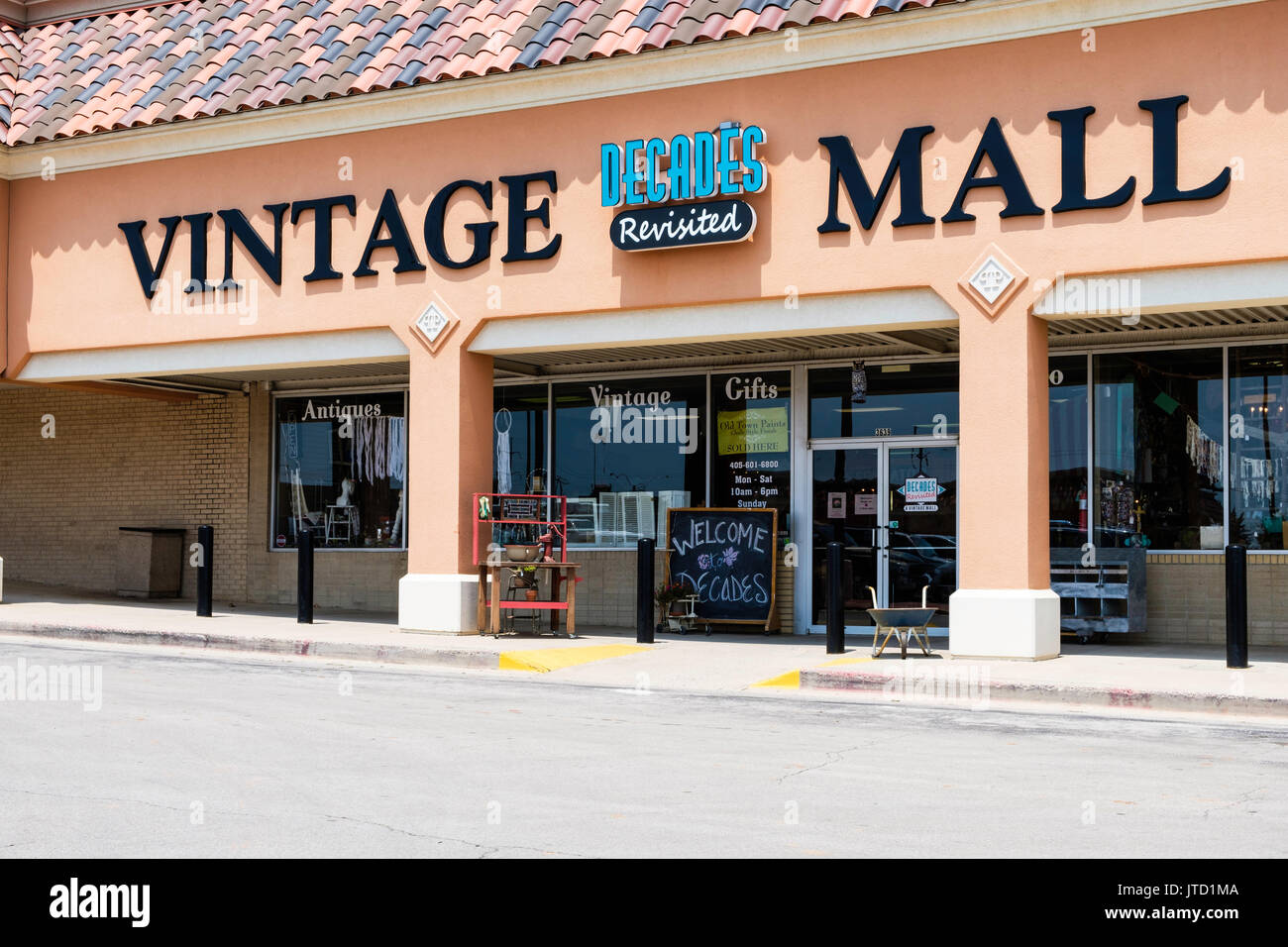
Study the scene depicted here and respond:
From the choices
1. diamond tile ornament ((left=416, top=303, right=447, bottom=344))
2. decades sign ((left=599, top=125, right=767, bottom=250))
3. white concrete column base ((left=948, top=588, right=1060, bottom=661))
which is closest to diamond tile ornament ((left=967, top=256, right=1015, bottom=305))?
decades sign ((left=599, top=125, right=767, bottom=250))

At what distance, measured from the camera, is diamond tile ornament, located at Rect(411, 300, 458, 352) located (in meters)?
16.1

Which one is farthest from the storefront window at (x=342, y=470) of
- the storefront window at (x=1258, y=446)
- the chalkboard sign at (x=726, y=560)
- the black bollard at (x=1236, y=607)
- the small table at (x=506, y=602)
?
the black bollard at (x=1236, y=607)

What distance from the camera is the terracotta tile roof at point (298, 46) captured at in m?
14.9

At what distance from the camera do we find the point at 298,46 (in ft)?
58.1

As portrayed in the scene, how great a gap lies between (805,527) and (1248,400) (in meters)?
5.01

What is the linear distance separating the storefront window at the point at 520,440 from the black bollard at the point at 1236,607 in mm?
8984

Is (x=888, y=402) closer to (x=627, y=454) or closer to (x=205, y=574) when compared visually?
(x=627, y=454)

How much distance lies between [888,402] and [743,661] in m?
4.19

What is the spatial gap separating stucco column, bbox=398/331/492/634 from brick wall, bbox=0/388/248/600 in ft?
18.3

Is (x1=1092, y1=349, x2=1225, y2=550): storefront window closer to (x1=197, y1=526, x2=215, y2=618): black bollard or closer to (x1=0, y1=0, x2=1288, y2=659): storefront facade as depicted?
(x1=0, y1=0, x2=1288, y2=659): storefront facade

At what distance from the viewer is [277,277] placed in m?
17.1

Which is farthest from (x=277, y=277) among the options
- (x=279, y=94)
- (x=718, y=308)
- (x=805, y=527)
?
(x=805, y=527)

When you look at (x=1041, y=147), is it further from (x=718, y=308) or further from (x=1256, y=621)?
(x=1256, y=621)

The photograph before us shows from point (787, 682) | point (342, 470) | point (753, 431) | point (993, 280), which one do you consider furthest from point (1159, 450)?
point (342, 470)
